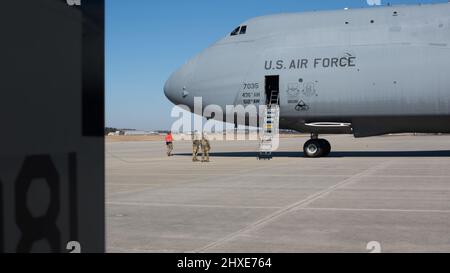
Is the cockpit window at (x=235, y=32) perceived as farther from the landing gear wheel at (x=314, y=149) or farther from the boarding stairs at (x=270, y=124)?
the landing gear wheel at (x=314, y=149)

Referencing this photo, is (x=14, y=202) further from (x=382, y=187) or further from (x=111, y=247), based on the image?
(x=382, y=187)

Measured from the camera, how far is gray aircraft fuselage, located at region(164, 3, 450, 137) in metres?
19.1

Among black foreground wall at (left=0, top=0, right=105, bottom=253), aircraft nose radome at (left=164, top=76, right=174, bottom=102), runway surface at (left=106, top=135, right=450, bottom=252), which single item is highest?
aircraft nose radome at (left=164, top=76, right=174, bottom=102)

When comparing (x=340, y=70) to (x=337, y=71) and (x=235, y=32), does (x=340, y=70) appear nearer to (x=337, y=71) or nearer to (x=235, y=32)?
(x=337, y=71)

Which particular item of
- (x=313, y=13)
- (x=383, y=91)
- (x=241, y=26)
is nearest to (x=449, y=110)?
(x=383, y=91)

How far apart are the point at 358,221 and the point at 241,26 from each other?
1701 centimetres

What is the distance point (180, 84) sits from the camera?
73.9 feet

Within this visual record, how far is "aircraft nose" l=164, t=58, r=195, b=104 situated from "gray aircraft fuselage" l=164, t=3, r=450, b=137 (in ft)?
0.15

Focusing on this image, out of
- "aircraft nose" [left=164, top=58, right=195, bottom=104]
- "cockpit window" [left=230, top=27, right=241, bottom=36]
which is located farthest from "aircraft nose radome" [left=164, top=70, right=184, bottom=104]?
"cockpit window" [left=230, top=27, right=241, bottom=36]

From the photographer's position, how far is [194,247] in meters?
5.25

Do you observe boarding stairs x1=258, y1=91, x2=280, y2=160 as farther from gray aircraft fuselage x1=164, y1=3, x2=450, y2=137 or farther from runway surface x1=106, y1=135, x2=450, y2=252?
runway surface x1=106, y1=135, x2=450, y2=252

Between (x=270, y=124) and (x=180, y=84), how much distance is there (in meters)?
4.45

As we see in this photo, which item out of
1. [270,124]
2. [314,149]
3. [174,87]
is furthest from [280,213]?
[174,87]

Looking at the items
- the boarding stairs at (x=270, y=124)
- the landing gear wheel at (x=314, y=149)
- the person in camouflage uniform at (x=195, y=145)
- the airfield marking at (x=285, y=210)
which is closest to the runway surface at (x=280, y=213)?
the airfield marking at (x=285, y=210)
